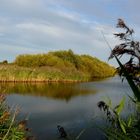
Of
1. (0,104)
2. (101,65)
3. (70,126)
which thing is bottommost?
(70,126)

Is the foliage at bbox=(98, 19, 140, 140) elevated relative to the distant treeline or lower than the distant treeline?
lower

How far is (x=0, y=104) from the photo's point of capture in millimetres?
5945

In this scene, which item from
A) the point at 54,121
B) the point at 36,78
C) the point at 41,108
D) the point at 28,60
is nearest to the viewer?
the point at 54,121

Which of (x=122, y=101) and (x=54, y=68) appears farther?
(x=54, y=68)

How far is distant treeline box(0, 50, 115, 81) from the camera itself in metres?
35.7

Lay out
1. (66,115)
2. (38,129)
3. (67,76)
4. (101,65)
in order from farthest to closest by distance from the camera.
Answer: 1. (101,65)
2. (67,76)
3. (66,115)
4. (38,129)

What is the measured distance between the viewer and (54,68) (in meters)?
41.1

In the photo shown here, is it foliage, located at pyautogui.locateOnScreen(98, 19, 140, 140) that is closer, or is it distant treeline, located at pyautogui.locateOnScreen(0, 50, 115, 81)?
foliage, located at pyautogui.locateOnScreen(98, 19, 140, 140)

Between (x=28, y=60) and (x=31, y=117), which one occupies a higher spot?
(x=28, y=60)

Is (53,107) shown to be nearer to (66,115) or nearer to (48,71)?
(66,115)

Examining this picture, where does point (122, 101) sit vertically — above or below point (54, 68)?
below

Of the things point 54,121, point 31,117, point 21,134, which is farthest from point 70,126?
point 21,134

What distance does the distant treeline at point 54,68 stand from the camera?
35.7 m

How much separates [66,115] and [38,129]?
3.38 m
